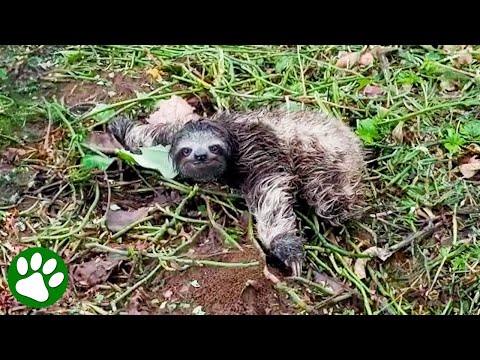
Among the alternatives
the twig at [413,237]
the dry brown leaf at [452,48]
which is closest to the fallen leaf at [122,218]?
the twig at [413,237]

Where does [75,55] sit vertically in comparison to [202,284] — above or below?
above

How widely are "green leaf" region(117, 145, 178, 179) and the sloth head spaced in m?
0.02

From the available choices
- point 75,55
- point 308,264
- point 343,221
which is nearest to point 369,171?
point 343,221

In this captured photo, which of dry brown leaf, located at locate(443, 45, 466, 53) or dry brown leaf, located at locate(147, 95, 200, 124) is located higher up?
dry brown leaf, located at locate(443, 45, 466, 53)

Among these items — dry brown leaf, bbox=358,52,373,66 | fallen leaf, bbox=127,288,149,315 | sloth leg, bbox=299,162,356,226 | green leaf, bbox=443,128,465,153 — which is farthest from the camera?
dry brown leaf, bbox=358,52,373,66

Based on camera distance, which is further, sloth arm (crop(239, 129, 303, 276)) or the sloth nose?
the sloth nose

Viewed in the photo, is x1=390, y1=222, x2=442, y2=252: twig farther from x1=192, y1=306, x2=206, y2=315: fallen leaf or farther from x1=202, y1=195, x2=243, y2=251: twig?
x1=192, y1=306, x2=206, y2=315: fallen leaf

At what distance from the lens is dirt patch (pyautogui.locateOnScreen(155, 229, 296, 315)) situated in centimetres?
242

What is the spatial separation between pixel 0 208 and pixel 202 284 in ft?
2.01

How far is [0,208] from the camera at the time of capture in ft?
8.26

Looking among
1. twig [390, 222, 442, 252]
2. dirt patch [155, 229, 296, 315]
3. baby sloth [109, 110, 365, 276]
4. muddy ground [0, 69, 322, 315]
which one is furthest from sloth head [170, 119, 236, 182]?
twig [390, 222, 442, 252]

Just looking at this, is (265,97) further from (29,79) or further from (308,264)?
(29,79)
